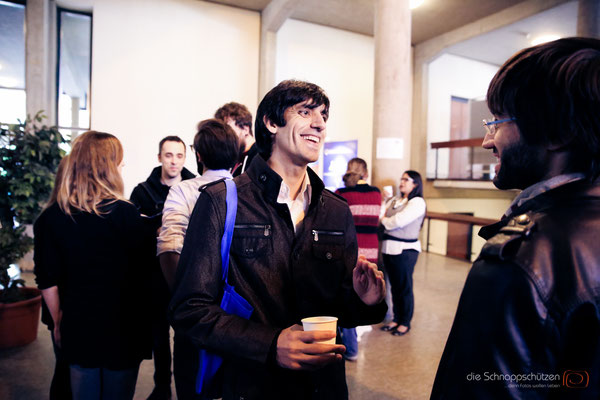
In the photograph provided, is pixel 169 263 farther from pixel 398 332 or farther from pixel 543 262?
pixel 398 332

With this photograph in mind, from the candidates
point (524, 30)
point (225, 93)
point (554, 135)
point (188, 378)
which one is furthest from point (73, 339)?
point (524, 30)

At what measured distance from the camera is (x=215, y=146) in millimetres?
2092

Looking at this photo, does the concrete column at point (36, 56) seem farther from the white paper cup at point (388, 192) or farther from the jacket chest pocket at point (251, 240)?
the jacket chest pocket at point (251, 240)

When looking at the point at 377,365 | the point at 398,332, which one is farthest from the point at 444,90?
the point at 377,365

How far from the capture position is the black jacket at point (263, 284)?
1089 mm

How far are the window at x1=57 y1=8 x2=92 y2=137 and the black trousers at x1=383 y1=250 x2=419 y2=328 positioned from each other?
6.32 metres

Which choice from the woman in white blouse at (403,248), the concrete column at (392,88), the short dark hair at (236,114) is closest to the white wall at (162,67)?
the concrete column at (392,88)

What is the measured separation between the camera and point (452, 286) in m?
5.99

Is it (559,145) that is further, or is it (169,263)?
(169,263)

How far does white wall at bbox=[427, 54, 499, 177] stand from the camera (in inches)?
423

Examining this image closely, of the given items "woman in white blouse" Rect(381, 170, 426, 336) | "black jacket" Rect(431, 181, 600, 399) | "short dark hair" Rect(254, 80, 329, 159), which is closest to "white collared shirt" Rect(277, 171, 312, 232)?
"short dark hair" Rect(254, 80, 329, 159)

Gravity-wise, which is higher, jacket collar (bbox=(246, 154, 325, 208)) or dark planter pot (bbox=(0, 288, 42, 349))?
jacket collar (bbox=(246, 154, 325, 208))

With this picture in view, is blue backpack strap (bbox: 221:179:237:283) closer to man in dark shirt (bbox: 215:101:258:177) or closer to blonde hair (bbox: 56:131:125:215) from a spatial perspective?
blonde hair (bbox: 56:131:125:215)

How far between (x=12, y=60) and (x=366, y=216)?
23.9 feet
